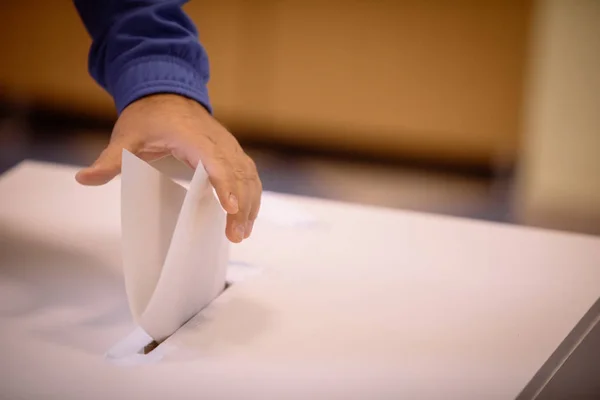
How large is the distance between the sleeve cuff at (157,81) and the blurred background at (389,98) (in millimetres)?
1657

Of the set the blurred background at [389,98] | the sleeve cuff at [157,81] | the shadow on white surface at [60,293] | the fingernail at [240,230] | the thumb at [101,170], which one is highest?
the sleeve cuff at [157,81]

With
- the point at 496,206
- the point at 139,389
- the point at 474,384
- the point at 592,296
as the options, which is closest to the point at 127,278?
the point at 139,389

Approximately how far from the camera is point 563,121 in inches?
102

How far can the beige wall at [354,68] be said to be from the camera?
106 inches

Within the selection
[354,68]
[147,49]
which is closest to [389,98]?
[354,68]

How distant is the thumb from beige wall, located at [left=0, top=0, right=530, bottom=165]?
209cm

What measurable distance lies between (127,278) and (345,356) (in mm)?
195

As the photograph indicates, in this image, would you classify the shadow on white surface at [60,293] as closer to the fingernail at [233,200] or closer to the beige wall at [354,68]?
the fingernail at [233,200]

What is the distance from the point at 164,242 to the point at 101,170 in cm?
9

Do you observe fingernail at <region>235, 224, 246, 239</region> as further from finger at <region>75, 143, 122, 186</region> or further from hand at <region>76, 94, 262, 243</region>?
finger at <region>75, 143, 122, 186</region>

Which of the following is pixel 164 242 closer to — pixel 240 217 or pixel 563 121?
pixel 240 217

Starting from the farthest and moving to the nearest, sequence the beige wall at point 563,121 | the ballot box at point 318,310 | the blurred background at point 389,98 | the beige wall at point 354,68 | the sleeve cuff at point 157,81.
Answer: the beige wall at point 354,68 < the blurred background at point 389,98 < the beige wall at point 563,121 < the sleeve cuff at point 157,81 < the ballot box at point 318,310

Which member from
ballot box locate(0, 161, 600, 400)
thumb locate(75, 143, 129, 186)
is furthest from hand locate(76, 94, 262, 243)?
ballot box locate(0, 161, 600, 400)

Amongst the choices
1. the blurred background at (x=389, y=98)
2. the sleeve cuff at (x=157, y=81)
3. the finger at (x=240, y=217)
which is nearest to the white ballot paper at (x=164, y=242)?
the finger at (x=240, y=217)
